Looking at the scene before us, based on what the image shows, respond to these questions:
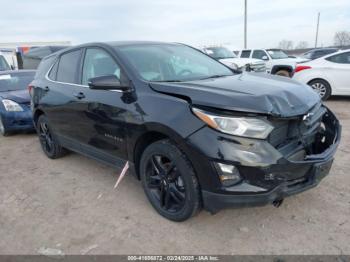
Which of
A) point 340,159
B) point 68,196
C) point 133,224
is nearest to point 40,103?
point 68,196

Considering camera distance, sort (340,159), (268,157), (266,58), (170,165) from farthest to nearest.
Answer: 1. (266,58)
2. (340,159)
3. (170,165)
4. (268,157)

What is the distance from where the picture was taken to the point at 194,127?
8.41ft

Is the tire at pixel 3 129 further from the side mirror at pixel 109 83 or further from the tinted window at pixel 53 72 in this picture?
the side mirror at pixel 109 83

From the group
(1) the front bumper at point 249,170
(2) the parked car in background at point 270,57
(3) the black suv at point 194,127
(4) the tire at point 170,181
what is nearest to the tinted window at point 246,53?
(2) the parked car in background at point 270,57

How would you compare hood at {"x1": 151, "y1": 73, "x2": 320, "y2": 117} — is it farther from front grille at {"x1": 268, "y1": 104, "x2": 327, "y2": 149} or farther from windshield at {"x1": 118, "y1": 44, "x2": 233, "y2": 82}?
windshield at {"x1": 118, "y1": 44, "x2": 233, "y2": 82}

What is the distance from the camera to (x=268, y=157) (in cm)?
243

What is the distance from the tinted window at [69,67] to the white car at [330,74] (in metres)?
6.47

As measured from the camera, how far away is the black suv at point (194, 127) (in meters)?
2.47

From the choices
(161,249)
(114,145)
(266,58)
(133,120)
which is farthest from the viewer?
(266,58)

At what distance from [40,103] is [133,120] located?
2500mm

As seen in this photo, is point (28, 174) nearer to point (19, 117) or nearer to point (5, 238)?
point (5, 238)

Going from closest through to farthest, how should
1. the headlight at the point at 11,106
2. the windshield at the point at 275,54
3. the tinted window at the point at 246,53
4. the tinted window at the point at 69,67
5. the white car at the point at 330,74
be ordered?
the tinted window at the point at 69,67, the headlight at the point at 11,106, the white car at the point at 330,74, the windshield at the point at 275,54, the tinted window at the point at 246,53

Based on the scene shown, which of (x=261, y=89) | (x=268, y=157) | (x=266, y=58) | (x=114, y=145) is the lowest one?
(x=266, y=58)

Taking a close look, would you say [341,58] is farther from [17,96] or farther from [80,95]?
[17,96]
